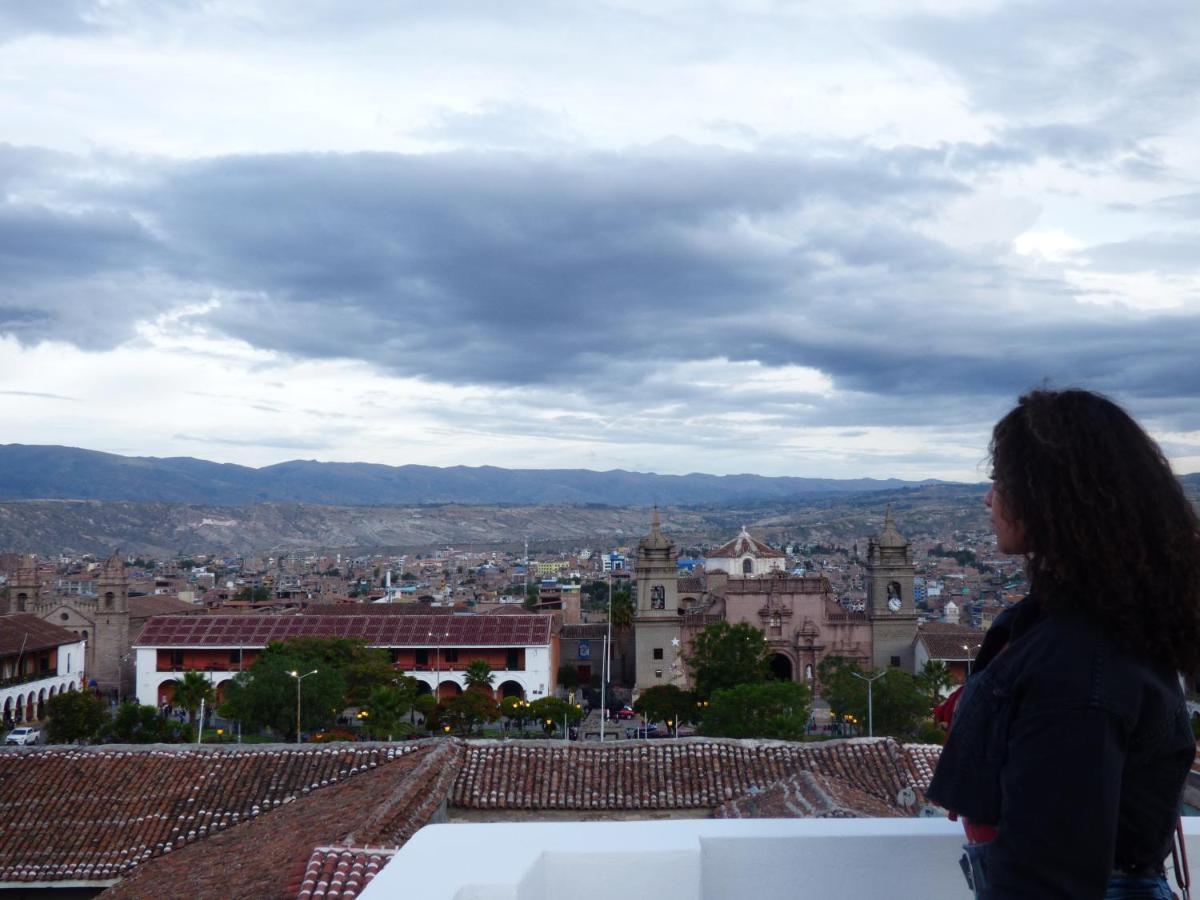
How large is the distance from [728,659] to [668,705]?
3213mm

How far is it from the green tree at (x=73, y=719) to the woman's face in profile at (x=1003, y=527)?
32.6 m

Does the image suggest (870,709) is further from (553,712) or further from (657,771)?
(657,771)

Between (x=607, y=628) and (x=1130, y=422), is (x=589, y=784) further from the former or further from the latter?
(x=607, y=628)

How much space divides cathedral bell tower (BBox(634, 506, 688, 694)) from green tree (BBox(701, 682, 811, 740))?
1485 centimetres

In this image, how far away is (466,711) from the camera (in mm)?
31859

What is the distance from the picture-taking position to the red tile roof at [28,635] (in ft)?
134

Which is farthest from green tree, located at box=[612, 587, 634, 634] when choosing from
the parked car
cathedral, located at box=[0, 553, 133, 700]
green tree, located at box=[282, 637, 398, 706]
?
the parked car

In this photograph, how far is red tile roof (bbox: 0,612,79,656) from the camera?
40906 mm

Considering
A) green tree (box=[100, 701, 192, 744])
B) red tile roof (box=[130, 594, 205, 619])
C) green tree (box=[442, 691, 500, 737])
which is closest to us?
green tree (box=[100, 701, 192, 744])

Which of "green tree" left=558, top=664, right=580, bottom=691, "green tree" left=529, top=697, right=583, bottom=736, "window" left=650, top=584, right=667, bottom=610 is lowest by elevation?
"green tree" left=558, top=664, right=580, bottom=691

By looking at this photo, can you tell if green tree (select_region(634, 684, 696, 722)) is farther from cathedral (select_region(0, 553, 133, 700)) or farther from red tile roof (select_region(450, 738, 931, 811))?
cathedral (select_region(0, 553, 133, 700))

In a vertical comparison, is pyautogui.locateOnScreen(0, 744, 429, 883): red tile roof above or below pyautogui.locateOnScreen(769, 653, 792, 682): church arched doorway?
above

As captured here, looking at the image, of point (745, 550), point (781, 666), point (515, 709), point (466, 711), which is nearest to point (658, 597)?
point (781, 666)

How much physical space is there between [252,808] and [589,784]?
447 cm
